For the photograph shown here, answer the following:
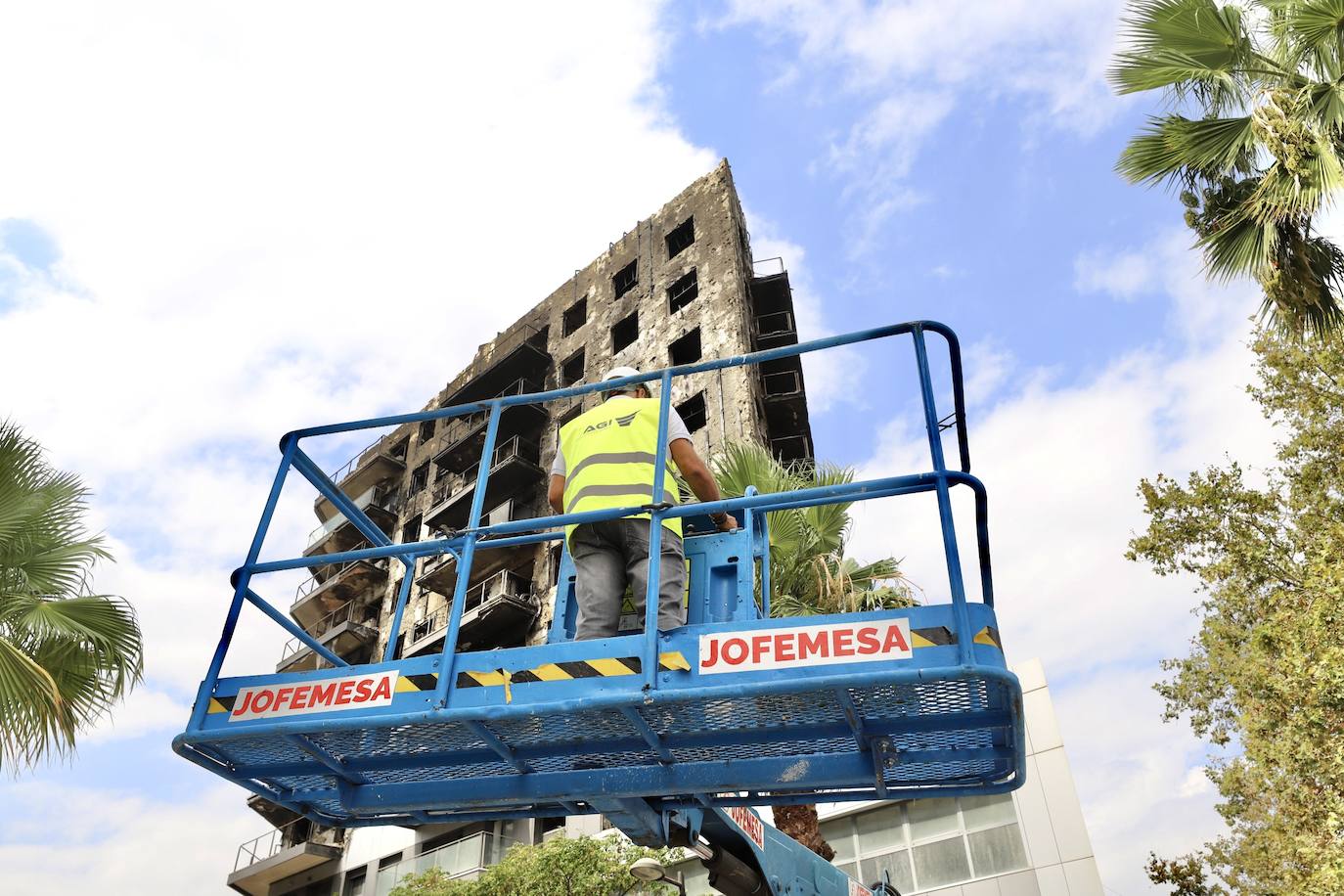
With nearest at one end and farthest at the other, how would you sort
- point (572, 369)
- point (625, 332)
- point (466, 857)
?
point (466, 857) < point (625, 332) < point (572, 369)

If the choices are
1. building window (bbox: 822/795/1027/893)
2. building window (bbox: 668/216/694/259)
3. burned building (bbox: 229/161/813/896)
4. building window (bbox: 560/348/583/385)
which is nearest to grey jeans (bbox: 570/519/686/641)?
building window (bbox: 822/795/1027/893)

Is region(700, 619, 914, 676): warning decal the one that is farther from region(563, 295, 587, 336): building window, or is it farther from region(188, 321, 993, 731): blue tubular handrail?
region(563, 295, 587, 336): building window

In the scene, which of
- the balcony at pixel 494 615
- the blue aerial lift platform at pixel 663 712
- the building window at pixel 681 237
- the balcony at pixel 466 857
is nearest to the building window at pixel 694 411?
the balcony at pixel 494 615

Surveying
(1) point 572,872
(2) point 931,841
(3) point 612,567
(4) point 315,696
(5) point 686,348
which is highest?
(5) point 686,348

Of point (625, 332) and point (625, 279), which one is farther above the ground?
point (625, 279)

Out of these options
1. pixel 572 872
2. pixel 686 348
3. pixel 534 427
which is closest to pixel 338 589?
pixel 534 427

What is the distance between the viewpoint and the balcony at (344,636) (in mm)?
34094

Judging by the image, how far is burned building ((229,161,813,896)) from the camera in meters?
27.8

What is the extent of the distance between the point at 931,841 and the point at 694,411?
13.0 meters

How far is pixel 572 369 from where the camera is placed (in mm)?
34844

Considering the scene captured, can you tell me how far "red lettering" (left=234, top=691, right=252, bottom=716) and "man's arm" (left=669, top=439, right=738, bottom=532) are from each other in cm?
226

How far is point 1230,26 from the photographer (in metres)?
10.1

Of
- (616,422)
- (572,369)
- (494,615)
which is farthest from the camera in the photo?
(572,369)

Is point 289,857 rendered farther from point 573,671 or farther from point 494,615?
point 573,671
